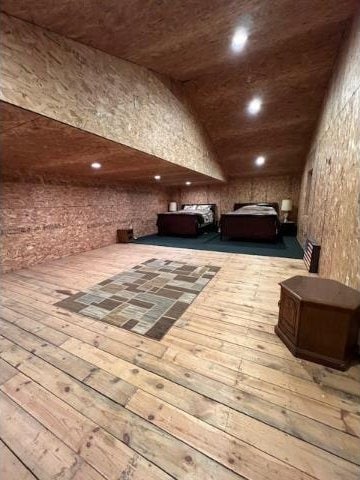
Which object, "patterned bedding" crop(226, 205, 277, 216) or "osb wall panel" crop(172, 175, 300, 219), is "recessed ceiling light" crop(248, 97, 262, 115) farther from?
"osb wall panel" crop(172, 175, 300, 219)

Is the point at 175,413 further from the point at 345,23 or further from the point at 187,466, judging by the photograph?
the point at 345,23

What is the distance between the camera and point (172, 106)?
134 inches

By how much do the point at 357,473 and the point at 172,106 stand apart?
419cm

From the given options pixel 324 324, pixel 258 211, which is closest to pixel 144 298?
pixel 324 324

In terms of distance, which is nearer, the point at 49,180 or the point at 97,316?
the point at 97,316

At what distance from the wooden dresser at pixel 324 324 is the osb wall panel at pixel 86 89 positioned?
242 cm

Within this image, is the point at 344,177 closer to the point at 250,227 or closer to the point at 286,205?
the point at 250,227

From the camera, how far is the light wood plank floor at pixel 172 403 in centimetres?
90

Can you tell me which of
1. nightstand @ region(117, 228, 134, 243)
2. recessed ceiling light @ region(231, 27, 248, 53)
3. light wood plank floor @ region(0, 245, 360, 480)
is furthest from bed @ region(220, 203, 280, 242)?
light wood plank floor @ region(0, 245, 360, 480)

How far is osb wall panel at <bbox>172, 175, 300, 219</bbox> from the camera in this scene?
752cm

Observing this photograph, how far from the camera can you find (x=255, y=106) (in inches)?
161

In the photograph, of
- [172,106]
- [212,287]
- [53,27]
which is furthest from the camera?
[172,106]

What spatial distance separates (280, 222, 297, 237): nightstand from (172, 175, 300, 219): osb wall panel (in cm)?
97

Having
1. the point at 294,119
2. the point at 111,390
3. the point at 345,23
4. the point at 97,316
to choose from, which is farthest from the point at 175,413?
the point at 294,119
